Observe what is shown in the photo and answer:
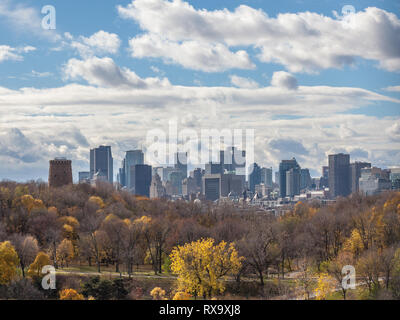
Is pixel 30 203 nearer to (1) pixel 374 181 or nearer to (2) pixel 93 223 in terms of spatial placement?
(2) pixel 93 223

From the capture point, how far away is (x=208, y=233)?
52062mm

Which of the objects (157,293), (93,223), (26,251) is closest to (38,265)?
(26,251)

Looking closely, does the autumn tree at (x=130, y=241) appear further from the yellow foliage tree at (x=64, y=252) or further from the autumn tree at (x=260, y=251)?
the autumn tree at (x=260, y=251)

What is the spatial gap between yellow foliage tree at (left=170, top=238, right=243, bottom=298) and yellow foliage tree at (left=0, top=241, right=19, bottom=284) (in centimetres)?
1105

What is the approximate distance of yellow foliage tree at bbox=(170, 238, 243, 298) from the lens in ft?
111

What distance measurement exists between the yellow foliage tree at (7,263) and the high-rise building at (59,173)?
121 feet

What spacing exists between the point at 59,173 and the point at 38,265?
39156 mm

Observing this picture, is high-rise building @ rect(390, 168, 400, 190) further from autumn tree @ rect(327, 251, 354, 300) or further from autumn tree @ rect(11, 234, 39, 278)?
autumn tree @ rect(11, 234, 39, 278)

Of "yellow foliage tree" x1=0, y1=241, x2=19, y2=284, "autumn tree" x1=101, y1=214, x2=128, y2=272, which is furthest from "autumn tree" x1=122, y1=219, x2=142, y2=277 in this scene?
"yellow foliage tree" x1=0, y1=241, x2=19, y2=284

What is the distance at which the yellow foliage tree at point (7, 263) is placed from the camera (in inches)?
1380
